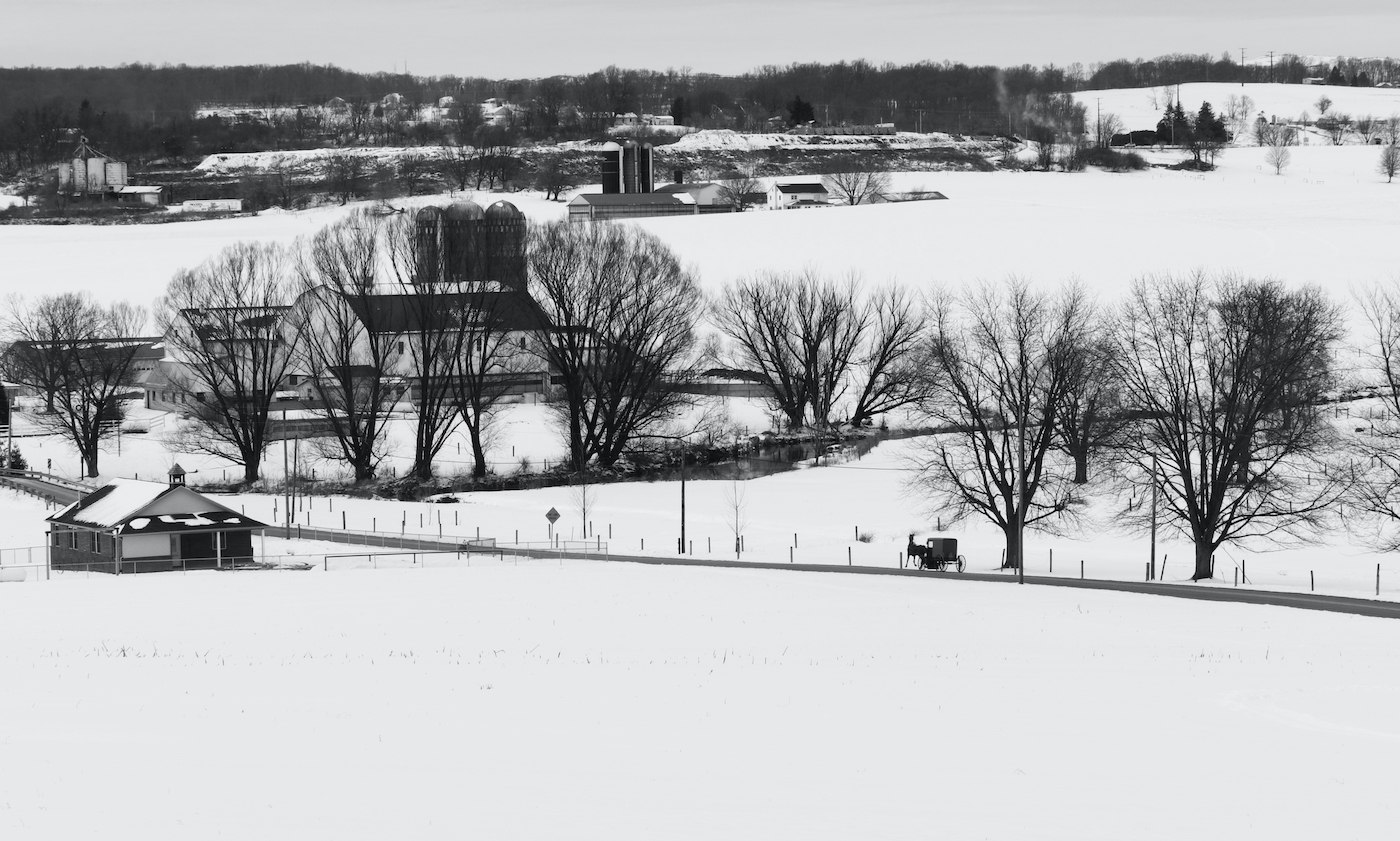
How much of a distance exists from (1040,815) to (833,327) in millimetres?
59403

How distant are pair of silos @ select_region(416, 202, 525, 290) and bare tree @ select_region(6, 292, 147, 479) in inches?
576

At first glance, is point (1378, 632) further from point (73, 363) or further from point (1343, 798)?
point (73, 363)

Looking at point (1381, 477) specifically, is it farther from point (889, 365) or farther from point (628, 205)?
point (628, 205)

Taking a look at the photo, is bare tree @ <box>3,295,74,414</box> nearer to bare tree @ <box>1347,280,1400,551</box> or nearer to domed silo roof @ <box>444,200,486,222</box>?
domed silo roof @ <box>444,200,486,222</box>

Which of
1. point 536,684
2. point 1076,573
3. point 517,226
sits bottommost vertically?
point 1076,573

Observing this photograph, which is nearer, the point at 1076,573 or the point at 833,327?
the point at 1076,573

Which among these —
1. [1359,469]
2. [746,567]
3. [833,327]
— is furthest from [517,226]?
[1359,469]

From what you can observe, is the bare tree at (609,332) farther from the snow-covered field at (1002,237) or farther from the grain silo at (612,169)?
the grain silo at (612,169)

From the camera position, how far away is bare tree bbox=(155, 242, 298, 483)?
2386 inches

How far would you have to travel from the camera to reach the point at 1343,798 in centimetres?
1405

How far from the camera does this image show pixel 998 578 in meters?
38.4

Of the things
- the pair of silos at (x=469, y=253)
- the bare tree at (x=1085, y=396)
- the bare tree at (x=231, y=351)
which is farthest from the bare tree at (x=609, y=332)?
the bare tree at (x=1085, y=396)

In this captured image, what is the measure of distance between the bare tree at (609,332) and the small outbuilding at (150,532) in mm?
19810

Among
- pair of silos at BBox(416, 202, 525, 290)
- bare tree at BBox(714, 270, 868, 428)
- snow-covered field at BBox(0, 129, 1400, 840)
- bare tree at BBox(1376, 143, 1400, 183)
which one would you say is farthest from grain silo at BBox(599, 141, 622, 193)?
snow-covered field at BBox(0, 129, 1400, 840)
